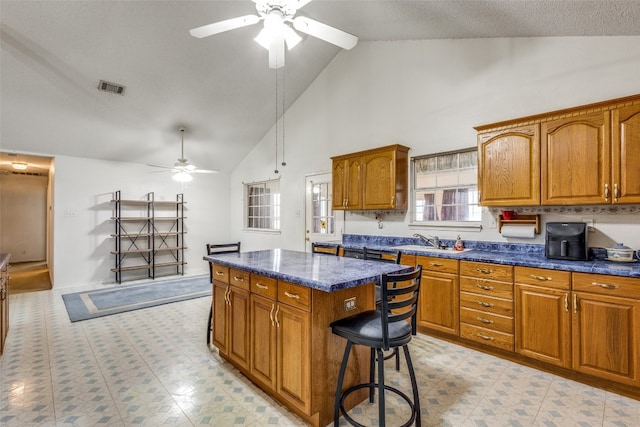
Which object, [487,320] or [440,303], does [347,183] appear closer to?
[440,303]

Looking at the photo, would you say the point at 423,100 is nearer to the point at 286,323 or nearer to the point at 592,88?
the point at 592,88

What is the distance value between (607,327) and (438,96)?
2.90 m

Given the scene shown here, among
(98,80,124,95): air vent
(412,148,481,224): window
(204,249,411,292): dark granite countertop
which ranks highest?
(98,80,124,95): air vent

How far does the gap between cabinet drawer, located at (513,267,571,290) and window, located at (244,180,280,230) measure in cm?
458

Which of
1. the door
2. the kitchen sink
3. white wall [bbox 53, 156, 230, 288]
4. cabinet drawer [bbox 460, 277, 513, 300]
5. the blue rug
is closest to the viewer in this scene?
cabinet drawer [bbox 460, 277, 513, 300]

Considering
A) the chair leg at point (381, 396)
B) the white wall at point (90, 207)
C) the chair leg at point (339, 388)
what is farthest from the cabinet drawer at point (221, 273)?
the white wall at point (90, 207)

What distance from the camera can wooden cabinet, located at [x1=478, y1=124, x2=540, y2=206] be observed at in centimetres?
292

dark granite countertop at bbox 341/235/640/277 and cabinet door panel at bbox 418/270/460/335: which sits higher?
dark granite countertop at bbox 341/235/640/277

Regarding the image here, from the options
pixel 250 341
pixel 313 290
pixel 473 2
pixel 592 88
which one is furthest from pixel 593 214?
pixel 250 341

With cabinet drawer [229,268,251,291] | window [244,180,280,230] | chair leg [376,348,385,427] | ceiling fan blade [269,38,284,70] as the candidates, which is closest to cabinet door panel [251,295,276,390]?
cabinet drawer [229,268,251,291]

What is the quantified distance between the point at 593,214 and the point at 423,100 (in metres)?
2.25

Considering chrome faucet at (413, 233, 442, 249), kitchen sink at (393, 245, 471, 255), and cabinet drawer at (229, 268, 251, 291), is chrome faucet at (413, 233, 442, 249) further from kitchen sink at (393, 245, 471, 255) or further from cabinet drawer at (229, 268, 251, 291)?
cabinet drawer at (229, 268, 251, 291)

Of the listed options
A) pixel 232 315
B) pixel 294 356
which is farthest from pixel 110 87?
pixel 294 356

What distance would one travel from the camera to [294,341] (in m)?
1.94
